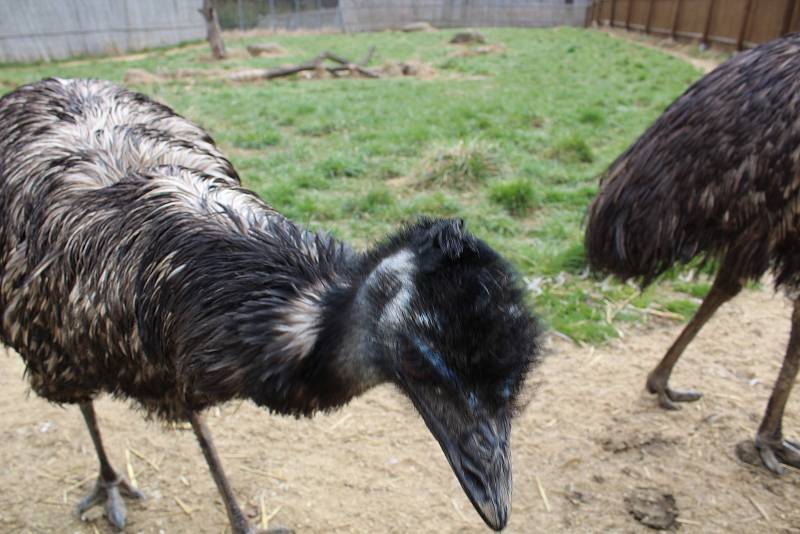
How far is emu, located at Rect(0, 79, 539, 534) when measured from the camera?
4.03 ft

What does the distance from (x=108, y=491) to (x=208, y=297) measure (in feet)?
4.73

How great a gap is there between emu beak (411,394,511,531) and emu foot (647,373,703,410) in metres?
2.08

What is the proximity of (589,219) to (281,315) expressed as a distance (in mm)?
1778

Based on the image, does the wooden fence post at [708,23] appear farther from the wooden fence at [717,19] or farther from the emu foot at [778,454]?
the emu foot at [778,454]

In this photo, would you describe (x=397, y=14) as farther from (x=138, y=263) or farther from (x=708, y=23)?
(x=138, y=263)

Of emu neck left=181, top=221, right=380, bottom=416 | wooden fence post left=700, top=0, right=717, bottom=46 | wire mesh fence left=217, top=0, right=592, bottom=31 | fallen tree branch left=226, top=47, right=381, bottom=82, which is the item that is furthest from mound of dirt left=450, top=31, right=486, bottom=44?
emu neck left=181, top=221, right=380, bottom=416

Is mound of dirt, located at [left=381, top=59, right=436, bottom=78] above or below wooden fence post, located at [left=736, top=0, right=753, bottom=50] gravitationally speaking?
below

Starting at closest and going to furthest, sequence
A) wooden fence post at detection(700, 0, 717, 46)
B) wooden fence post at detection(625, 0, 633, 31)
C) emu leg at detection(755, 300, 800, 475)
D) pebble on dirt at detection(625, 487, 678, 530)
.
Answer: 1. pebble on dirt at detection(625, 487, 678, 530)
2. emu leg at detection(755, 300, 800, 475)
3. wooden fence post at detection(700, 0, 717, 46)
4. wooden fence post at detection(625, 0, 633, 31)

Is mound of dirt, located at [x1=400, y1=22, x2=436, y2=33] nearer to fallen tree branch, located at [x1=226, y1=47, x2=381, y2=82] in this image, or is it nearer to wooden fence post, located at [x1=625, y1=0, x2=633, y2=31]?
wooden fence post, located at [x1=625, y1=0, x2=633, y2=31]

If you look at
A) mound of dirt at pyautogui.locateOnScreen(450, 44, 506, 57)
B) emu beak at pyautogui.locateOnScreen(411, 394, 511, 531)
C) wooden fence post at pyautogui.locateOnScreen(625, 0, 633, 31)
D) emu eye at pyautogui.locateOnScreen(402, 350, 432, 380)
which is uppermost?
emu eye at pyautogui.locateOnScreen(402, 350, 432, 380)

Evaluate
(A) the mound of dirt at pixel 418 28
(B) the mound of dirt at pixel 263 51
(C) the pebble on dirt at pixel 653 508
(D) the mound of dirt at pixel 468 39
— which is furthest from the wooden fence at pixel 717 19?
(C) the pebble on dirt at pixel 653 508

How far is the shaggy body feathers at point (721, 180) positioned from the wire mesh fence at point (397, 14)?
22515 millimetres

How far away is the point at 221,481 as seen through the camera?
2.35m

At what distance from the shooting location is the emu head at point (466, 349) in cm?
119
